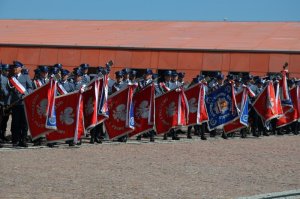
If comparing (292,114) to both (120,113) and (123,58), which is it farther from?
(123,58)

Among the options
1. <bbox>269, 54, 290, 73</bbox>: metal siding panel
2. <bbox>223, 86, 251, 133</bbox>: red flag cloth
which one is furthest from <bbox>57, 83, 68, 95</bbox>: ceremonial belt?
<bbox>269, 54, 290, 73</bbox>: metal siding panel

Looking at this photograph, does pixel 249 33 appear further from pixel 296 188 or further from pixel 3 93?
pixel 296 188

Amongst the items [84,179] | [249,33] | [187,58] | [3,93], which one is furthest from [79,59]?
[84,179]

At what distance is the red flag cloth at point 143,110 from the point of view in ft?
56.3

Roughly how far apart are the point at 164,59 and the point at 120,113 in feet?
78.8

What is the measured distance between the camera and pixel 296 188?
34.2ft

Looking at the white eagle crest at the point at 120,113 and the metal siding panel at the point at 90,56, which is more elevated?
the metal siding panel at the point at 90,56

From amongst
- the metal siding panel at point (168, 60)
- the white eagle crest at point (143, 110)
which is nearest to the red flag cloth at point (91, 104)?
the white eagle crest at point (143, 110)

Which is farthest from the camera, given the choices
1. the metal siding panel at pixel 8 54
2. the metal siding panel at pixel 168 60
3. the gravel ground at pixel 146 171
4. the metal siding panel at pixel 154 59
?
the metal siding panel at pixel 8 54

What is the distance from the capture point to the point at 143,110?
17.2m

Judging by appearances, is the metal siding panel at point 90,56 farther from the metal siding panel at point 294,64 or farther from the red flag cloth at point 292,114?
the red flag cloth at point 292,114

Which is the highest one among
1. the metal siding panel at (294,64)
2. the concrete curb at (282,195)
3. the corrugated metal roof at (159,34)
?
the corrugated metal roof at (159,34)

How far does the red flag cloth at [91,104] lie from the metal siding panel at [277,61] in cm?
2317

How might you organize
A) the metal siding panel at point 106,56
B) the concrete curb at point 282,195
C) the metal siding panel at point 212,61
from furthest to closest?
1. the metal siding panel at point 106,56
2. the metal siding panel at point 212,61
3. the concrete curb at point 282,195
